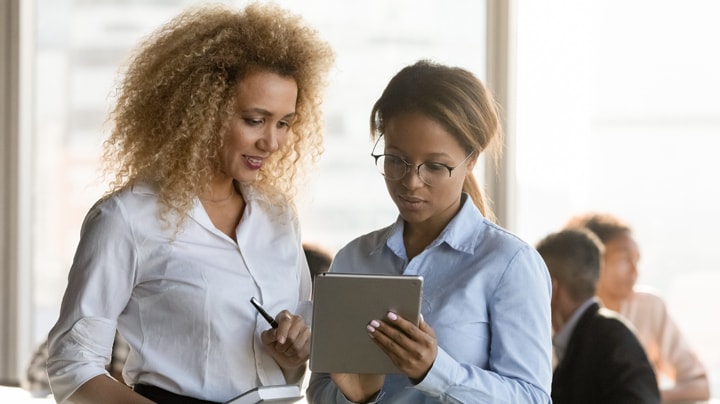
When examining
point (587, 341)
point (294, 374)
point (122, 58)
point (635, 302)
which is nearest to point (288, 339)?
point (294, 374)

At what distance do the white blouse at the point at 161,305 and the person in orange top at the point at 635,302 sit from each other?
2.81 m

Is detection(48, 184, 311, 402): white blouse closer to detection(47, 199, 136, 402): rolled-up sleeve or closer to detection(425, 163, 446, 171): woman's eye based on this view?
detection(47, 199, 136, 402): rolled-up sleeve

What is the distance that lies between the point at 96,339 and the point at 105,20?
3.97m

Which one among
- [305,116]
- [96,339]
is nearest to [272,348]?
[96,339]

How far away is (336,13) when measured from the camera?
17.5 ft

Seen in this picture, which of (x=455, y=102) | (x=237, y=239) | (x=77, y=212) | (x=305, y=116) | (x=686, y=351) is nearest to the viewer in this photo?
(x=455, y=102)

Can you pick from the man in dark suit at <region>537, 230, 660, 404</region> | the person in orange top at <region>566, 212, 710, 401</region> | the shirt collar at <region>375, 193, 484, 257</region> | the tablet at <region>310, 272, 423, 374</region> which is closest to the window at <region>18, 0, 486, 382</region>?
the person in orange top at <region>566, 212, 710, 401</region>

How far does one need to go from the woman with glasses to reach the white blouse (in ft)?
0.63

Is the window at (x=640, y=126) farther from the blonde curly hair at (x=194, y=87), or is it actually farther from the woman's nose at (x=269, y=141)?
the woman's nose at (x=269, y=141)

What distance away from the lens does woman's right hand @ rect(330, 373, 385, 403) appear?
182 centimetres

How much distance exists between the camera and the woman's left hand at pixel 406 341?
5.45 feet

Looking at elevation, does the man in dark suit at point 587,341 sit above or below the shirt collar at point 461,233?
below

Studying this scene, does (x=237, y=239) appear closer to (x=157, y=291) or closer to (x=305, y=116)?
(x=157, y=291)

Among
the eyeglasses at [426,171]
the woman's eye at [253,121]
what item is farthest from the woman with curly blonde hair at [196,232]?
the eyeglasses at [426,171]
